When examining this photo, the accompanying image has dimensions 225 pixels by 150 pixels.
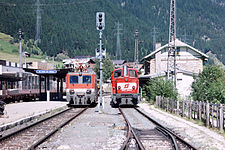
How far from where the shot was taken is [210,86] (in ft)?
76.9

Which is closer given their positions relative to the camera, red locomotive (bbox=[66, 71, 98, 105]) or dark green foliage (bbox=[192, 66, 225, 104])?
dark green foliage (bbox=[192, 66, 225, 104])

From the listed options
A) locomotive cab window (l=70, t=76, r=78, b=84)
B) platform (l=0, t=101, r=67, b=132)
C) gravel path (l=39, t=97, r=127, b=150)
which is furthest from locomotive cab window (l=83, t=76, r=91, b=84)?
gravel path (l=39, t=97, r=127, b=150)

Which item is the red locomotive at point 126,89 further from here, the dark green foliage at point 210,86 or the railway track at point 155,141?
the railway track at point 155,141

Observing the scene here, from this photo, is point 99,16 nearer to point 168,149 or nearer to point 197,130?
point 197,130

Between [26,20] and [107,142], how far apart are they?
526ft

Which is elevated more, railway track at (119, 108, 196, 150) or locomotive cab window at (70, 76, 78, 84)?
locomotive cab window at (70, 76, 78, 84)

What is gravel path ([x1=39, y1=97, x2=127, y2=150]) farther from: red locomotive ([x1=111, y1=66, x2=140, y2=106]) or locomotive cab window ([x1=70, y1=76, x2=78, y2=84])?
locomotive cab window ([x1=70, y1=76, x2=78, y2=84])

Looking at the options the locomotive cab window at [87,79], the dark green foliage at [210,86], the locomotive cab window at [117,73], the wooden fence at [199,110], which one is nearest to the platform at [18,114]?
the locomotive cab window at [87,79]

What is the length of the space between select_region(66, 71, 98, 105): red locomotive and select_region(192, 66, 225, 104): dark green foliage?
28.3 ft

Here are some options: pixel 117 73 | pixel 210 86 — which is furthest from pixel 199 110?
pixel 117 73

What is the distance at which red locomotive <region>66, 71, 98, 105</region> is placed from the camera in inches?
949

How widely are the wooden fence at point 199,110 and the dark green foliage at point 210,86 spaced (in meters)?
3.20

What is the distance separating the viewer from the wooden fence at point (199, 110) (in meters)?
12.4

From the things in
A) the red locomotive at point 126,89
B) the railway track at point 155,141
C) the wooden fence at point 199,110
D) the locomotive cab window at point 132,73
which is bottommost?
the railway track at point 155,141
